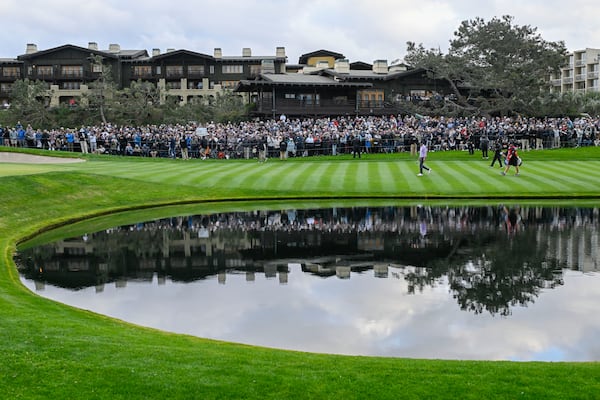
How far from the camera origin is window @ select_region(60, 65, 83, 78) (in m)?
105

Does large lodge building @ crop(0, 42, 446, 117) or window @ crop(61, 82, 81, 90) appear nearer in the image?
large lodge building @ crop(0, 42, 446, 117)

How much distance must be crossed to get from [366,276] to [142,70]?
9438cm

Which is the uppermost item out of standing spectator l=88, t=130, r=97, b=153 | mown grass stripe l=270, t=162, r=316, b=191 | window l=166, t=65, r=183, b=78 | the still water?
window l=166, t=65, r=183, b=78

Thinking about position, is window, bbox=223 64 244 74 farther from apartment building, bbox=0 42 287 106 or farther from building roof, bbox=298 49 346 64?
building roof, bbox=298 49 346 64

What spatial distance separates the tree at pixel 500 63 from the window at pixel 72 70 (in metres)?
55.1

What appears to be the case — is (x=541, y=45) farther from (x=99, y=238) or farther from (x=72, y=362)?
(x=72, y=362)

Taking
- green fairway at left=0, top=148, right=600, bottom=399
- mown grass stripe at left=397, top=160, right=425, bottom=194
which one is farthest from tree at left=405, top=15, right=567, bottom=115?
green fairway at left=0, top=148, right=600, bottom=399

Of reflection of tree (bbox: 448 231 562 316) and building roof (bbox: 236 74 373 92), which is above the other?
building roof (bbox: 236 74 373 92)

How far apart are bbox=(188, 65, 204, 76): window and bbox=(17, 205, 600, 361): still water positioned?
3202 inches

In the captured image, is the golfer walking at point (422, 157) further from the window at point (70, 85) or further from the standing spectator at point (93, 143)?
the window at point (70, 85)

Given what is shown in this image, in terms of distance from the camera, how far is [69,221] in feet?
85.7

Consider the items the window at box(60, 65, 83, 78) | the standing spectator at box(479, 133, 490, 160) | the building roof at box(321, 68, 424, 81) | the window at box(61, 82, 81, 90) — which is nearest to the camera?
the standing spectator at box(479, 133, 490, 160)

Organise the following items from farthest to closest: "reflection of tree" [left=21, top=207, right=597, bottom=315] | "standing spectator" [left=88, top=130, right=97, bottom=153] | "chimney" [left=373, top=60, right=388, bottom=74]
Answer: "chimney" [left=373, top=60, right=388, bottom=74]
"standing spectator" [left=88, top=130, right=97, bottom=153]
"reflection of tree" [left=21, top=207, right=597, bottom=315]

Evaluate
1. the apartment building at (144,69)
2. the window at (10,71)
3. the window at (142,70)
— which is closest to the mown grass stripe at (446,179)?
the apartment building at (144,69)
